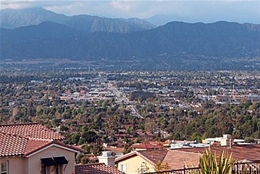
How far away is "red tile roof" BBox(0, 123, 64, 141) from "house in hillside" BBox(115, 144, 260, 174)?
10.9 feet

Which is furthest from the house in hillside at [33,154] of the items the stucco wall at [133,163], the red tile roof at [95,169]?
the stucco wall at [133,163]

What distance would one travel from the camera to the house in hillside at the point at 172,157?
68.5ft

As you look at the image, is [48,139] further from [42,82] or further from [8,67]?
[8,67]

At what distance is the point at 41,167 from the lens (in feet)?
54.1

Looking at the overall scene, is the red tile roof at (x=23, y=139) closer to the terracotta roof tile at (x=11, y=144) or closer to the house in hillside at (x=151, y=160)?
the terracotta roof tile at (x=11, y=144)

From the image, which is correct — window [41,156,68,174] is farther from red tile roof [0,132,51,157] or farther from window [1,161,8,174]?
window [1,161,8,174]

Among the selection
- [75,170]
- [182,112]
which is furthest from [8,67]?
[75,170]

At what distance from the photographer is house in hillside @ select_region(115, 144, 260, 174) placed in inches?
822

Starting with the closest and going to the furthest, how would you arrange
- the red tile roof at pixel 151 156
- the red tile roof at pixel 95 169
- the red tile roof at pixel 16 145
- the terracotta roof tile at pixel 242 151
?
the red tile roof at pixel 16 145
the red tile roof at pixel 95 169
the terracotta roof tile at pixel 242 151
the red tile roof at pixel 151 156

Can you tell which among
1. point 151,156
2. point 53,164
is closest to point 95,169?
point 53,164

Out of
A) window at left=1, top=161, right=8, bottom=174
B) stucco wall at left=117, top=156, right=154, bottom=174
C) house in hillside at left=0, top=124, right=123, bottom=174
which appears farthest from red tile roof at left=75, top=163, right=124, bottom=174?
stucco wall at left=117, top=156, right=154, bottom=174

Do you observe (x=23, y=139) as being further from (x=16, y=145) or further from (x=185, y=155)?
(x=185, y=155)

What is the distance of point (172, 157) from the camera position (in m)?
22.0

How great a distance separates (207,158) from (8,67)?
187543 mm
